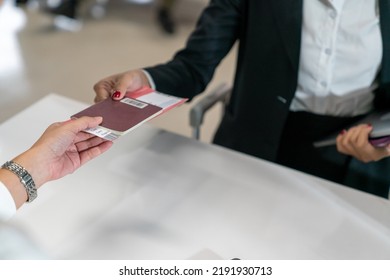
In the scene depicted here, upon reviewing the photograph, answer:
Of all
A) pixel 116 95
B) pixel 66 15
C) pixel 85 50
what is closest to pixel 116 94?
pixel 116 95

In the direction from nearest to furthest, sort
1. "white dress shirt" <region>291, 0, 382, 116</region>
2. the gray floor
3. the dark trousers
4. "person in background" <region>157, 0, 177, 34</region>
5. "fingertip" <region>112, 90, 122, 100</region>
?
"fingertip" <region>112, 90, 122, 100</region>, "white dress shirt" <region>291, 0, 382, 116</region>, the dark trousers, the gray floor, "person in background" <region>157, 0, 177, 34</region>

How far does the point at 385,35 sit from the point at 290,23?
21cm

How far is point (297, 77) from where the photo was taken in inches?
44.8

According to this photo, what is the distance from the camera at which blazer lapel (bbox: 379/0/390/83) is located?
1.01 m

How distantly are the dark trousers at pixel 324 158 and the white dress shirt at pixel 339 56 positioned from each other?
0.11ft

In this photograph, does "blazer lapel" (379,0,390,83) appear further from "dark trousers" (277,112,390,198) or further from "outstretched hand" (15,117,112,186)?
"outstretched hand" (15,117,112,186)

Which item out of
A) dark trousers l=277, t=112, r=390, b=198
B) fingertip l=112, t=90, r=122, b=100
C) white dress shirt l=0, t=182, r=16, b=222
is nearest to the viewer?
white dress shirt l=0, t=182, r=16, b=222

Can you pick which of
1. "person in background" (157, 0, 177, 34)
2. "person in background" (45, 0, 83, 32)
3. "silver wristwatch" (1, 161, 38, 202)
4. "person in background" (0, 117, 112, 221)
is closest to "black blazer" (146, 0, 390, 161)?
"person in background" (0, 117, 112, 221)

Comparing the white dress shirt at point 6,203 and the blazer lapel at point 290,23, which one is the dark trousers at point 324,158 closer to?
the blazer lapel at point 290,23

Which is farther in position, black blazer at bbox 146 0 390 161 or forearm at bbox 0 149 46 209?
black blazer at bbox 146 0 390 161

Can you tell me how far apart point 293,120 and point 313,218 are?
38 cm

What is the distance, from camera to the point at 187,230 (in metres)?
0.88

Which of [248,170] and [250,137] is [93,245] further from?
[250,137]
